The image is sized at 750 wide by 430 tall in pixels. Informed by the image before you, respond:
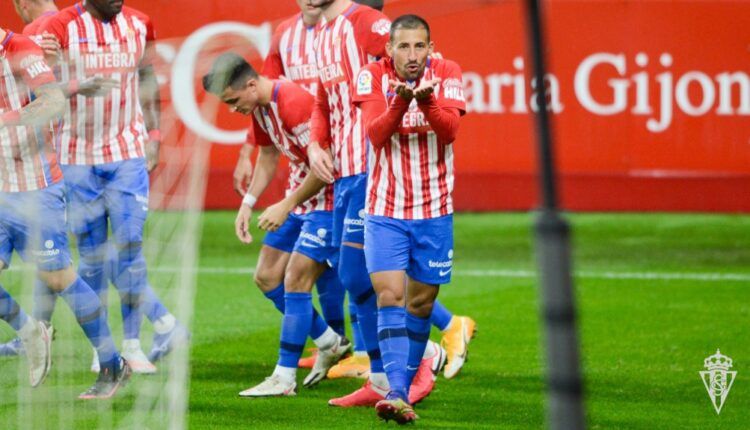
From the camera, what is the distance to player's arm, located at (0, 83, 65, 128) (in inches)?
239

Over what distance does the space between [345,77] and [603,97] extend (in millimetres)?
6319

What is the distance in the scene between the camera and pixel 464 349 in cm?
716

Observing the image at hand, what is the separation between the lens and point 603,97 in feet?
41.2

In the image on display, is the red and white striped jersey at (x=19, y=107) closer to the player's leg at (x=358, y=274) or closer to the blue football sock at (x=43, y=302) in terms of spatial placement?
the blue football sock at (x=43, y=302)

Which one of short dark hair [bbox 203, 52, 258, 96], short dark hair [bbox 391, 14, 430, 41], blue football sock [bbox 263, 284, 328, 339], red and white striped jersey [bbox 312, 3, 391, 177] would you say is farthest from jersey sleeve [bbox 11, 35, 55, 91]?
blue football sock [bbox 263, 284, 328, 339]

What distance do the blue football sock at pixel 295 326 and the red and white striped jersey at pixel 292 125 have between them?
0.46 metres

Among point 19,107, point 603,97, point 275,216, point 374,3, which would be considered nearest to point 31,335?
point 19,107

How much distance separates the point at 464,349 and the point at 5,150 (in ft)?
8.34

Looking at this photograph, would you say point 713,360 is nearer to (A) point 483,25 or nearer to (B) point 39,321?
(B) point 39,321

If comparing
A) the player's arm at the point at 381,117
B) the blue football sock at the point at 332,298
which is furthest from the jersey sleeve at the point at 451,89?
the blue football sock at the point at 332,298

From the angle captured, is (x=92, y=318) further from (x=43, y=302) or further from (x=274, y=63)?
(x=274, y=63)

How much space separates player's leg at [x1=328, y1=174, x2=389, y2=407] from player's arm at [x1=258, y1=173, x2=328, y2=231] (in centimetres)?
14

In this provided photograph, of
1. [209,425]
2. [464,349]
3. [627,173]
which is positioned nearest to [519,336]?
[464,349]

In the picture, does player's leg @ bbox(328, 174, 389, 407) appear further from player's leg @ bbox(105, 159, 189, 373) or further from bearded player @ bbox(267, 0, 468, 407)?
player's leg @ bbox(105, 159, 189, 373)
